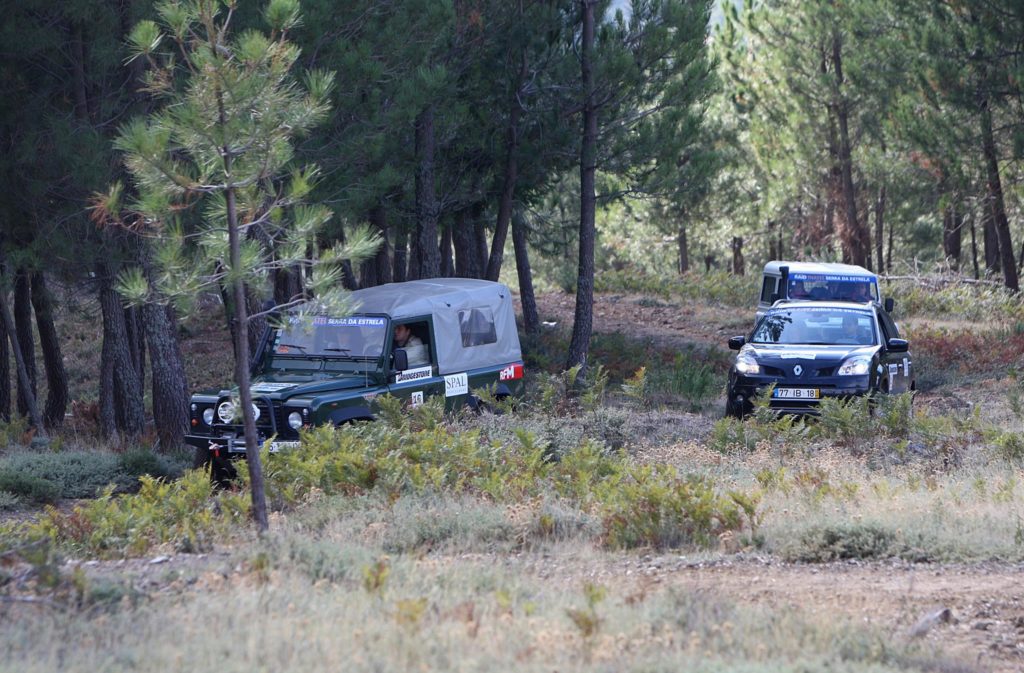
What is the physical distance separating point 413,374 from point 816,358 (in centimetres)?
487

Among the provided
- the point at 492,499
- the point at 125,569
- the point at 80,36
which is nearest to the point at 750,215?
the point at 80,36

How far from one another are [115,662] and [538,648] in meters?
1.83

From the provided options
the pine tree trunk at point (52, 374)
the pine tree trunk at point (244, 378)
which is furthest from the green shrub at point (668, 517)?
the pine tree trunk at point (52, 374)

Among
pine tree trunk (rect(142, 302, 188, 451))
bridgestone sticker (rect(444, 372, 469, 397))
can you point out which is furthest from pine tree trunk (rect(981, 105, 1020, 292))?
pine tree trunk (rect(142, 302, 188, 451))

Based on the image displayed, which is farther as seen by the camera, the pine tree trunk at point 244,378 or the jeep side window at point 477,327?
the jeep side window at point 477,327

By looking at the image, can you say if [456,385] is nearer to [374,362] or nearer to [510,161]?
[374,362]

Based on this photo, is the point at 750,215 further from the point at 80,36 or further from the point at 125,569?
the point at 125,569

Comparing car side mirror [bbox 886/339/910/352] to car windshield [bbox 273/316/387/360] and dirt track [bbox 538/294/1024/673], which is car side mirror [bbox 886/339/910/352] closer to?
car windshield [bbox 273/316/387/360]

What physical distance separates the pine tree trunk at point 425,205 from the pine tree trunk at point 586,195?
261 cm

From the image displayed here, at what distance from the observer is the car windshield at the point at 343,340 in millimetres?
11922

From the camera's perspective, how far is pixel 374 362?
1182cm

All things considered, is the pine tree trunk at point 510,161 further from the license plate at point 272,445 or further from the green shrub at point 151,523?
the green shrub at point 151,523

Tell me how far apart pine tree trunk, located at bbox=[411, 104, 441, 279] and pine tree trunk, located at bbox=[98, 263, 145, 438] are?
5346 mm

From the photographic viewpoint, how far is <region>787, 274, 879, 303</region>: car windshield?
747 inches
